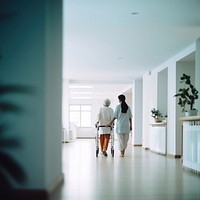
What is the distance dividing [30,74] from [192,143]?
3.13m

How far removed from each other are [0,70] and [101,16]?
289 centimetres

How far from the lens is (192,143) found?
5.57 m

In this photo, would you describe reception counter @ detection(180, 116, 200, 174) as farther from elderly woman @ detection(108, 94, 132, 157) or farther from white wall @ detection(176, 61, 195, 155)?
white wall @ detection(176, 61, 195, 155)

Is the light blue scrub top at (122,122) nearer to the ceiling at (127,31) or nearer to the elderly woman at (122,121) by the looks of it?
the elderly woman at (122,121)

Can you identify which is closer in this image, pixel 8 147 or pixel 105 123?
pixel 8 147

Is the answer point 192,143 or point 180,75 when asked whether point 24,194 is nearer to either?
point 192,143

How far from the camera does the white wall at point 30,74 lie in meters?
3.30

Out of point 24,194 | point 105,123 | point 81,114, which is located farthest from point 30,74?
point 81,114

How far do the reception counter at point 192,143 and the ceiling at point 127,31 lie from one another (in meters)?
1.67

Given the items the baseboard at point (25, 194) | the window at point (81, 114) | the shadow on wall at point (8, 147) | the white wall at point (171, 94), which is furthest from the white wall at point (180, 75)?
the window at point (81, 114)

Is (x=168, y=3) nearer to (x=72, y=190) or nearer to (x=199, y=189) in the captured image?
(x=199, y=189)

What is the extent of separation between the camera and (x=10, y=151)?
3250 millimetres

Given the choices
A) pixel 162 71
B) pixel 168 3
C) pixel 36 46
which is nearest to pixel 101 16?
pixel 168 3

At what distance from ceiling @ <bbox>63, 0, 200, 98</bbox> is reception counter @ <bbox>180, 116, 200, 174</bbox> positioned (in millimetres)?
1671
